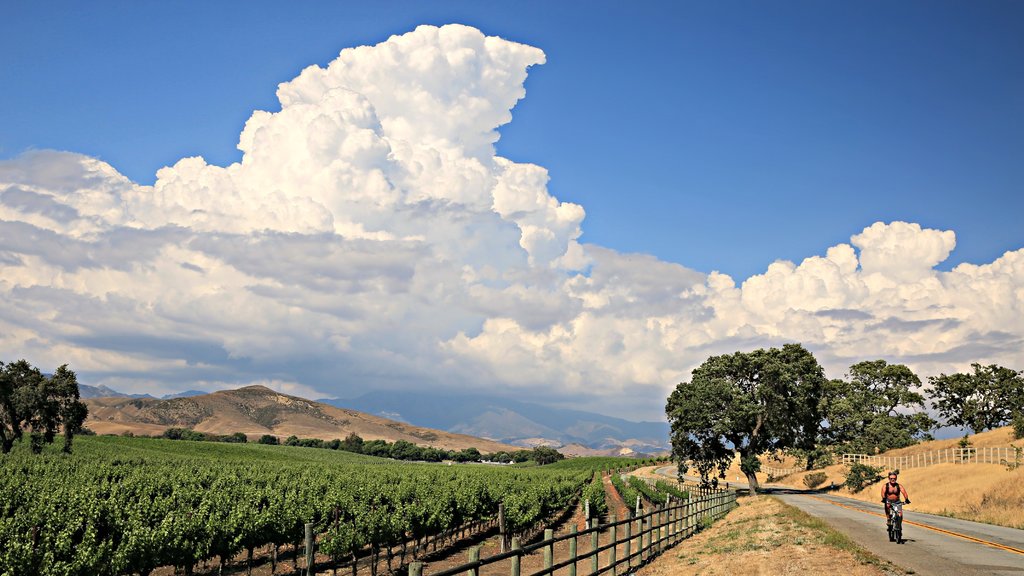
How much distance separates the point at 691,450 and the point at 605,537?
59.6 feet

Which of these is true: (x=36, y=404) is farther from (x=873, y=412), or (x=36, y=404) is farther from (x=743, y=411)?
(x=873, y=412)

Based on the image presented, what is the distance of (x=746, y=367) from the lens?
58344 mm

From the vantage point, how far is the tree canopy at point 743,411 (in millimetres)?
54125

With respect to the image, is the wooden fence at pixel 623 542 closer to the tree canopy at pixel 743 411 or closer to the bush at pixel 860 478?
the tree canopy at pixel 743 411

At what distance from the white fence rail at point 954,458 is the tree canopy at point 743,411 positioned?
1076cm

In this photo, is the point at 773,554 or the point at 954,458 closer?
the point at 773,554

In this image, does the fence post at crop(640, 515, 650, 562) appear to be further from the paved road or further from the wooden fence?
the paved road

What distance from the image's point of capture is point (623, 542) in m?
22.7

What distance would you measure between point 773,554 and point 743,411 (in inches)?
1378

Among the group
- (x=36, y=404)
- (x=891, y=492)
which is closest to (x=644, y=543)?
(x=891, y=492)

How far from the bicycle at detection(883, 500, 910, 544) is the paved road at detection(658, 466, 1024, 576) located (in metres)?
0.30

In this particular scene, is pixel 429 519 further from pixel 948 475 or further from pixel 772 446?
pixel 948 475

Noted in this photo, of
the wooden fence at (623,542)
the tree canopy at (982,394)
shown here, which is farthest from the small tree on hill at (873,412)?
the wooden fence at (623,542)

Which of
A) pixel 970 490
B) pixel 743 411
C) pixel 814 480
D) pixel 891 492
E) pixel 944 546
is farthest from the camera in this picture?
pixel 814 480
